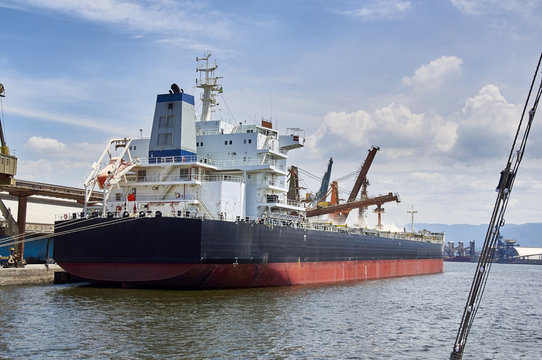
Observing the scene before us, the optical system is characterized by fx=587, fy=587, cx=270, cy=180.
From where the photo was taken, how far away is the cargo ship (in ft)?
85.1

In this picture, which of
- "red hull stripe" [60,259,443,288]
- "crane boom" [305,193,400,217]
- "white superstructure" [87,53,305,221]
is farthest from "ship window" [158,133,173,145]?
"crane boom" [305,193,400,217]

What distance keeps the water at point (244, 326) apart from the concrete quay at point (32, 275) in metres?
1.16

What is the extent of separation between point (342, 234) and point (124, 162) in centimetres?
1520

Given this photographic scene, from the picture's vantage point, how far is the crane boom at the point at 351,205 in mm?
53281

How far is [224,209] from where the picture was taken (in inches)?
1180

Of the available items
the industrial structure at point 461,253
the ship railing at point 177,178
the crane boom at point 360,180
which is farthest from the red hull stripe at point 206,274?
the industrial structure at point 461,253

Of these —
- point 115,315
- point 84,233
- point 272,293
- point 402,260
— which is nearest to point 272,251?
point 272,293

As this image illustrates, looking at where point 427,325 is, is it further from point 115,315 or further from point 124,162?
point 124,162

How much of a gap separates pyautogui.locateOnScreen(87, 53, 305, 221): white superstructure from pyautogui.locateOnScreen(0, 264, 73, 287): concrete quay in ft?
14.7

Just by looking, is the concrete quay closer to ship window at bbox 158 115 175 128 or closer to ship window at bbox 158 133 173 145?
ship window at bbox 158 133 173 145

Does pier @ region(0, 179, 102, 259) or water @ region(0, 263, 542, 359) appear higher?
pier @ region(0, 179, 102, 259)

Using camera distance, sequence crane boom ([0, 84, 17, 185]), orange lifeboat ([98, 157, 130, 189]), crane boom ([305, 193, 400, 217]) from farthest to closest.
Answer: crane boom ([305, 193, 400, 217]), orange lifeboat ([98, 157, 130, 189]), crane boom ([0, 84, 17, 185])

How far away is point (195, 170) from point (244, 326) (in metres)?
13.8

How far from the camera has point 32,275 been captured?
96.5ft
